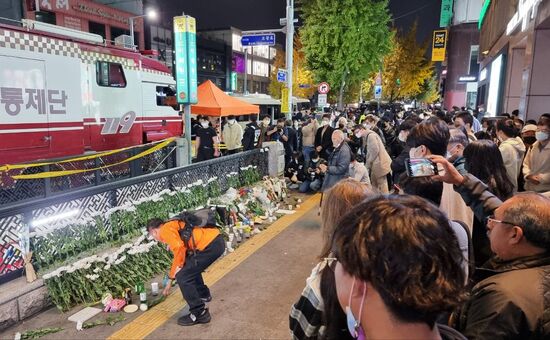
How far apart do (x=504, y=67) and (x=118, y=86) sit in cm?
1486

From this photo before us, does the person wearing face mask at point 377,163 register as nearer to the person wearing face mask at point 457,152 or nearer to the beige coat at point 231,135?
the person wearing face mask at point 457,152

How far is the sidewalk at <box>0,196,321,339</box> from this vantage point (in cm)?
396

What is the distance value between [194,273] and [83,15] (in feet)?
85.4

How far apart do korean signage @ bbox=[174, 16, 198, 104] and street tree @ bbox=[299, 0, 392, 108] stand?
15.4 m

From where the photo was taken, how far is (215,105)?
11672 mm

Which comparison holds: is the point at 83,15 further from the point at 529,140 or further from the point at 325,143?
the point at 529,140

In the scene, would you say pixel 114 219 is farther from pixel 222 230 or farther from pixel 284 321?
pixel 284 321

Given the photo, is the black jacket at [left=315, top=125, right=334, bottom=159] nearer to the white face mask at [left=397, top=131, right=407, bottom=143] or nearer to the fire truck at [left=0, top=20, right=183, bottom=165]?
the white face mask at [left=397, top=131, right=407, bottom=143]

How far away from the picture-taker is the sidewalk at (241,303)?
3.96m

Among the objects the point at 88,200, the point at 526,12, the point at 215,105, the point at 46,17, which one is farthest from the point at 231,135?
the point at 46,17

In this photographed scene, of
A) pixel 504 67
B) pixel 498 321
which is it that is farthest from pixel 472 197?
pixel 504 67

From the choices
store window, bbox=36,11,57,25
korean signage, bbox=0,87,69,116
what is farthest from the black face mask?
store window, bbox=36,11,57,25

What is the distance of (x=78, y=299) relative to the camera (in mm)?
4480

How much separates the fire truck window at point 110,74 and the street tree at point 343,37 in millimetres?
14378
